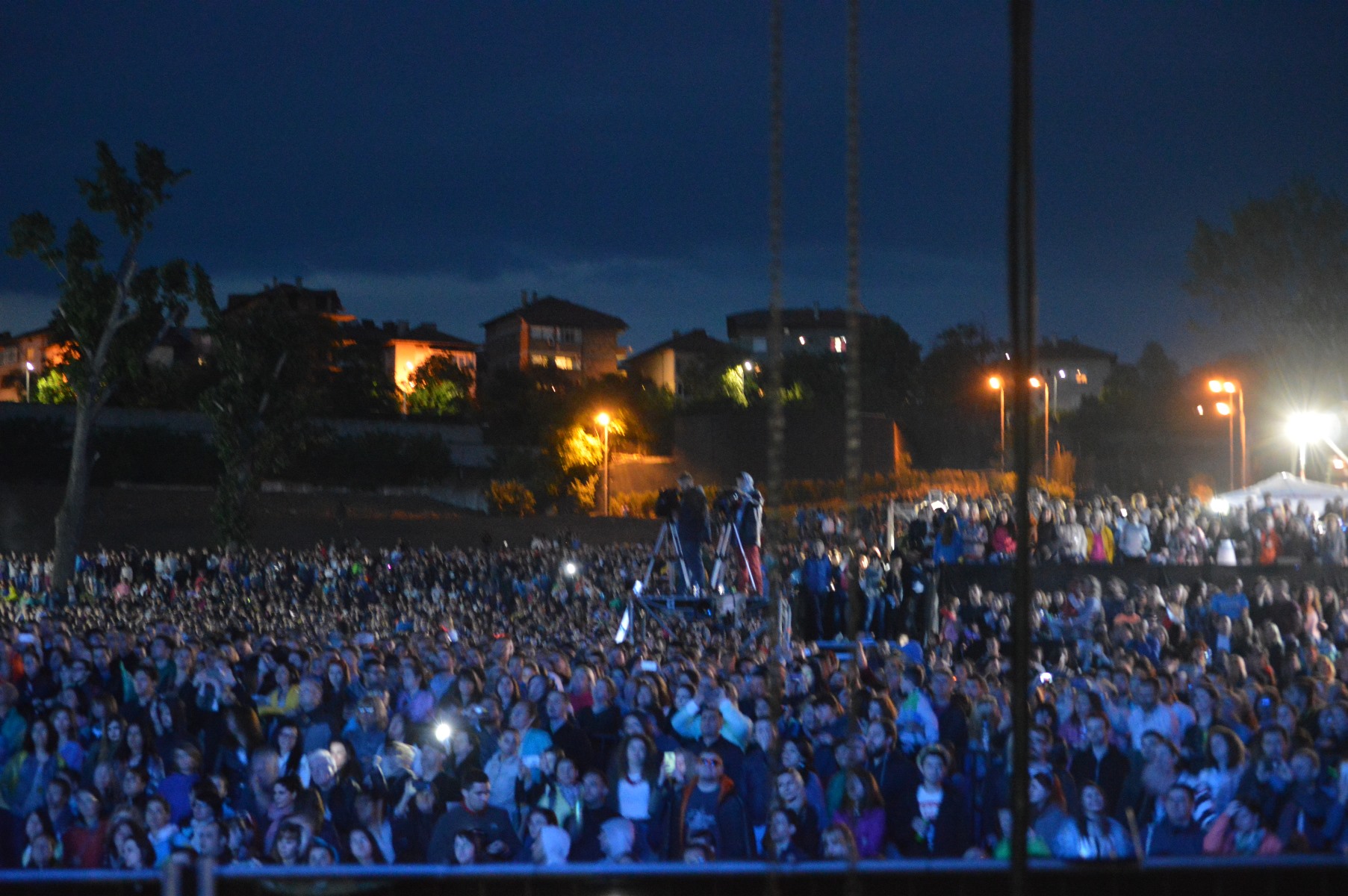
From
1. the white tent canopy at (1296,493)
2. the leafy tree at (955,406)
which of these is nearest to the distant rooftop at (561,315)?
the leafy tree at (955,406)

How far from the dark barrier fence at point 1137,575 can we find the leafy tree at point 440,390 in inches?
1669

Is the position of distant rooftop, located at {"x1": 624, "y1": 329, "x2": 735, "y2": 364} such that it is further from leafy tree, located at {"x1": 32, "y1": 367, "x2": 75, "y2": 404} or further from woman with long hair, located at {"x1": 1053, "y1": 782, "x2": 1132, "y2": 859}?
woman with long hair, located at {"x1": 1053, "y1": 782, "x2": 1132, "y2": 859}

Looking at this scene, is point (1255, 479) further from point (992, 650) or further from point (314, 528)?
point (992, 650)

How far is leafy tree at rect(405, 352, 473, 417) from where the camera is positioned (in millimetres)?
57344

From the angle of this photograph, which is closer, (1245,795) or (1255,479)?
(1245,795)

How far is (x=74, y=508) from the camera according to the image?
23938 mm

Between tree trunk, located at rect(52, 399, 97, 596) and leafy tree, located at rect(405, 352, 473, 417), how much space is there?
2999 centimetres

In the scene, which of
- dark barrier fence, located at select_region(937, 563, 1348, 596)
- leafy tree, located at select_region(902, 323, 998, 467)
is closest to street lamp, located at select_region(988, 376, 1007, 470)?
leafy tree, located at select_region(902, 323, 998, 467)

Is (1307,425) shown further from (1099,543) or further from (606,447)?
(606,447)

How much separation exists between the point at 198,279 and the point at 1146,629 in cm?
1893

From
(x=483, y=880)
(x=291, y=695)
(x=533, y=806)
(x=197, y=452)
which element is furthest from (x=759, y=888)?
(x=197, y=452)

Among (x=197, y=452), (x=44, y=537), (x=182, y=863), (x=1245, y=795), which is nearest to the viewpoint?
(x=182, y=863)

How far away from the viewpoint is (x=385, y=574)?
23.2 metres

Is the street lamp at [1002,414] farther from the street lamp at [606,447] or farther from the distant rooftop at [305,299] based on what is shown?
the distant rooftop at [305,299]
